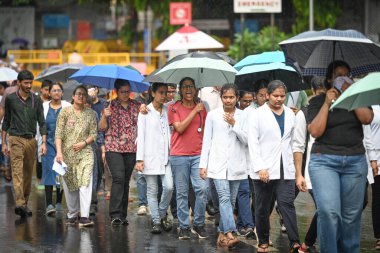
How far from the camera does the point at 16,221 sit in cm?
1353

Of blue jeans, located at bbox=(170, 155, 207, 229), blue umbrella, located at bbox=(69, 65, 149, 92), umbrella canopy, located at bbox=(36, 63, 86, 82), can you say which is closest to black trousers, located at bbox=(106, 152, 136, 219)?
blue umbrella, located at bbox=(69, 65, 149, 92)

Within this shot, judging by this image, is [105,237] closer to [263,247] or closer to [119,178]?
[119,178]

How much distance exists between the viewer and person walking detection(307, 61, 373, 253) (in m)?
8.96

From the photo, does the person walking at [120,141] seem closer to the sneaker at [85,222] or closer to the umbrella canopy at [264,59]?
the sneaker at [85,222]

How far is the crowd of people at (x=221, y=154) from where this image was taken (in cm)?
903

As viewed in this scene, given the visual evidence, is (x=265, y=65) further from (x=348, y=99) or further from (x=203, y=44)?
(x=203, y=44)

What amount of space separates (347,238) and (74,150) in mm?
4959

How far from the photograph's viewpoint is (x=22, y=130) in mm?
14016

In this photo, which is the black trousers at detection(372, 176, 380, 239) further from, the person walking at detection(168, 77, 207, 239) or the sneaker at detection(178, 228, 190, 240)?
the sneaker at detection(178, 228, 190, 240)

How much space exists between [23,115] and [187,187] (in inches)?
119

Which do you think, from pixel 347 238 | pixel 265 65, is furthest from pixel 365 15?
pixel 347 238

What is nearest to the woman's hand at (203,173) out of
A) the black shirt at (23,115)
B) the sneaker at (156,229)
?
the sneaker at (156,229)

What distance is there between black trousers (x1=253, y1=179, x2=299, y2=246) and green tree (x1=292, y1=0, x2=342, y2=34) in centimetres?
2266

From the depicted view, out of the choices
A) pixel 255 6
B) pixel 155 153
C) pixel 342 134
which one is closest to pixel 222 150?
pixel 155 153
